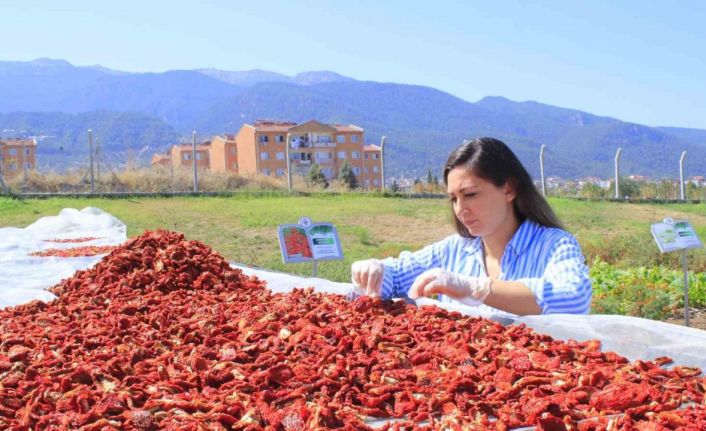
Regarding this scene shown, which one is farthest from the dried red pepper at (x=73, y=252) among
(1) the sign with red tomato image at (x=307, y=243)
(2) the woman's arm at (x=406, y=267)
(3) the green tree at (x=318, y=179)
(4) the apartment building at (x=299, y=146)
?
(4) the apartment building at (x=299, y=146)

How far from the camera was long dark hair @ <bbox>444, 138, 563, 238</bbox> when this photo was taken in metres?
3.06

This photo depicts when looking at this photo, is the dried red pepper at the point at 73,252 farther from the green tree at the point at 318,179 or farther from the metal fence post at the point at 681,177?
the metal fence post at the point at 681,177

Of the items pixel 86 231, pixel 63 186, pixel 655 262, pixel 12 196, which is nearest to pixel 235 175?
A: pixel 63 186

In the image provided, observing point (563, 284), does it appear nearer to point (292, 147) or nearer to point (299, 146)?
point (292, 147)

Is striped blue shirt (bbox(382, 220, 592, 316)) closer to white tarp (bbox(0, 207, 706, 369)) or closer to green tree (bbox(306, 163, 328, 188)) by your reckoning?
white tarp (bbox(0, 207, 706, 369))

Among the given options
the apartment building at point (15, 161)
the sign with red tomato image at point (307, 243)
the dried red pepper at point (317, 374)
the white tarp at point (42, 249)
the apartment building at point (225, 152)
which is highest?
the apartment building at point (225, 152)

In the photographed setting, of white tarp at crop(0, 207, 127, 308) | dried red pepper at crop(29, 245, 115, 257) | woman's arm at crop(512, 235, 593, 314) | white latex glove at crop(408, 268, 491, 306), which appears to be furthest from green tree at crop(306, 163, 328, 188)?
white latex glove at crop(408, 268, 491, 306)

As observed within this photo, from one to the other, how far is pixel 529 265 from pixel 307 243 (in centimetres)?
233

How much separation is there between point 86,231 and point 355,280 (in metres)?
7.87

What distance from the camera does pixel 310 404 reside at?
1929 millimetres

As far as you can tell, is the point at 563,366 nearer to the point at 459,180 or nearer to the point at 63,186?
the point at 459,180

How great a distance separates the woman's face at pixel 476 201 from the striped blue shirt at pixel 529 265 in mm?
175

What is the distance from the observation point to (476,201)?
10.0 feet

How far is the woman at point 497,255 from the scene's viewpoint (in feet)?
9.17
